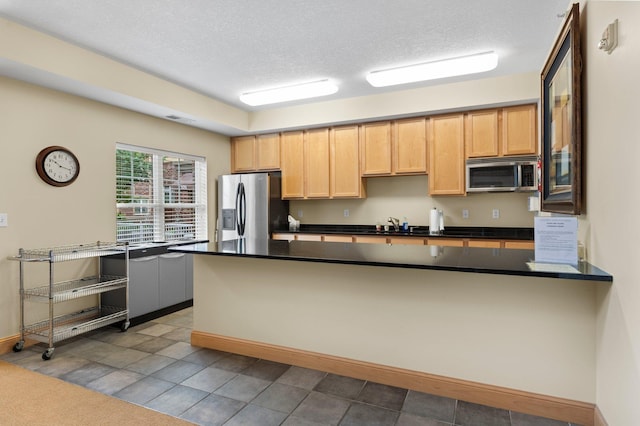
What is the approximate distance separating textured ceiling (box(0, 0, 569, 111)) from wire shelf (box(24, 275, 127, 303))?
85.2 inches

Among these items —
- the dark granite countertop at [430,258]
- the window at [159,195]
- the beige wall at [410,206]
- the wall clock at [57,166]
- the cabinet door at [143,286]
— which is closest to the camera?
the dark granite countertop at [430,258]

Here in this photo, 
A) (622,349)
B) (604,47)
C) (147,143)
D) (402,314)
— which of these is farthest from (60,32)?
(622,349)

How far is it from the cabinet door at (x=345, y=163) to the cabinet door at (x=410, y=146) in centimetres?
54

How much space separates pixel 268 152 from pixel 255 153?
234mm

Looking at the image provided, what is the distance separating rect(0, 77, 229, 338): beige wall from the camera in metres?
3.16

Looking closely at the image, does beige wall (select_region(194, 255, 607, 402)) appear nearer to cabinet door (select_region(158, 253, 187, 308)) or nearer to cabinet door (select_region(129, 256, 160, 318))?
cabinet door (select_region(129, 256, 160, 318))

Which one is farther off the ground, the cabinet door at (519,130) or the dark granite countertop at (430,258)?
the cabinet door at (519,130)

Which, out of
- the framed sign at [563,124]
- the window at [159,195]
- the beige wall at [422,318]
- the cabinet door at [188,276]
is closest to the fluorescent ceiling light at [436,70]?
the framed sign at [563,124]

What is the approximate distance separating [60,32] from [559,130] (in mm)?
3812

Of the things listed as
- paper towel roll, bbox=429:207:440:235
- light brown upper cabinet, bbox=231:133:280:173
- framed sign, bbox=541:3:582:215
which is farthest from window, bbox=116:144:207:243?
framed sign, bbox=541:3:582:215

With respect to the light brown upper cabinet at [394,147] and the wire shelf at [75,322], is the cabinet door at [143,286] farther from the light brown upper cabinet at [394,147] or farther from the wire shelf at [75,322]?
the light brown upper cabinet at [394,147]

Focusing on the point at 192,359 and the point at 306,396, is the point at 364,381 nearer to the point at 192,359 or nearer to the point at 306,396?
the point at 306,396

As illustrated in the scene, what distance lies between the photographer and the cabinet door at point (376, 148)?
4844 millimetres

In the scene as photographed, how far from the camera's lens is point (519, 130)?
4.18 meters
